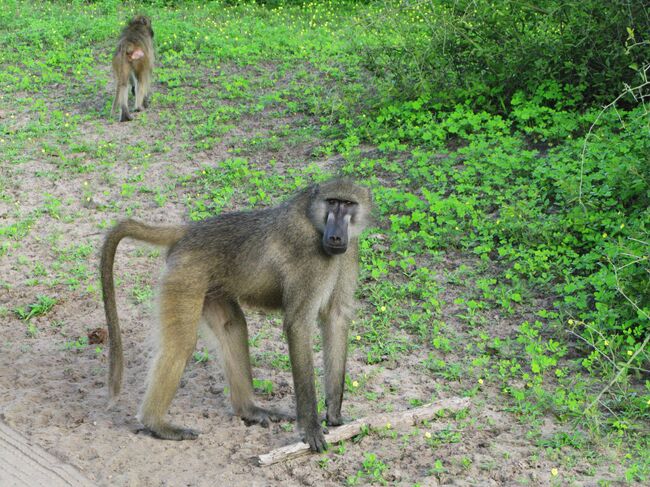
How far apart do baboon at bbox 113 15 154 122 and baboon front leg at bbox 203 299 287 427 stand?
550cm

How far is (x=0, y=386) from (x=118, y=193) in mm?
3089

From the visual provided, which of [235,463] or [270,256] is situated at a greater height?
[270,256]

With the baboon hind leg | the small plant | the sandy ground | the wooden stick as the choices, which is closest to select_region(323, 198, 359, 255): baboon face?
the wooden stick

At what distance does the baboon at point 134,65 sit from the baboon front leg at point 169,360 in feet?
18.5

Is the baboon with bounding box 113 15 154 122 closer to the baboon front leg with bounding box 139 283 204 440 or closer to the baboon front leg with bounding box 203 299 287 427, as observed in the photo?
the baboon front leg with bounding box 203 299 287 427

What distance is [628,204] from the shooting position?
6.48 m

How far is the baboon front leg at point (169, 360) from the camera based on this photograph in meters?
4.41

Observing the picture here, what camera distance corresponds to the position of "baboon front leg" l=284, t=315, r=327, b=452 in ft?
13.9

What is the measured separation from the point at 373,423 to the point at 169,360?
3.55 ft

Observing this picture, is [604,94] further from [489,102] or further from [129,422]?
[129,422]

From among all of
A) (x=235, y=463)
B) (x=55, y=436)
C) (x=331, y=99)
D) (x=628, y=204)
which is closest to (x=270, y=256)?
(x=235, y=463)

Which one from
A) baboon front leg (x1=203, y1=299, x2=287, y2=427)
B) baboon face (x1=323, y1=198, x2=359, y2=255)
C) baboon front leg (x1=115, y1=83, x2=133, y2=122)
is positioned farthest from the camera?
baboon front leg (x1=115, y1=83, x2=133, y2=122)

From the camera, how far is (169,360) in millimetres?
4406

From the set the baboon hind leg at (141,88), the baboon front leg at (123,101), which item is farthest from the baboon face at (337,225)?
the baboon hind leg at (141,88)
